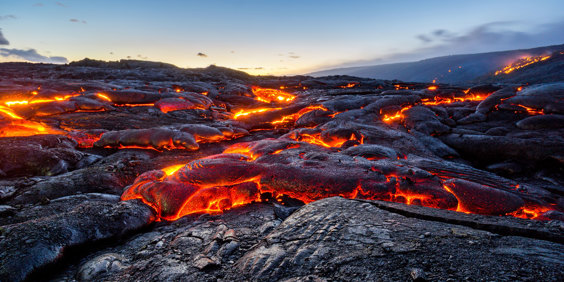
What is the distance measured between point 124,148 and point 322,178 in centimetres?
696

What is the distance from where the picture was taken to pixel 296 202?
14.0 feet

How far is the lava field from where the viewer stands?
2.03 metres

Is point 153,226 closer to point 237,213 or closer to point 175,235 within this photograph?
point 175,235

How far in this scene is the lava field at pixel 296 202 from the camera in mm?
2033

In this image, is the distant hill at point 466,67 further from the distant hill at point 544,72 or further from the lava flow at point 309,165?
the lava flow at point 309,165

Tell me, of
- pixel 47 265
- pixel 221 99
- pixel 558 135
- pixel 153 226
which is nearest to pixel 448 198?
pixel 153 226

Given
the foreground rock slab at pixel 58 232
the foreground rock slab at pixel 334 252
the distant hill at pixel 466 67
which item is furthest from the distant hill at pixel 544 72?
the foreground rock slab at pixel 58 232

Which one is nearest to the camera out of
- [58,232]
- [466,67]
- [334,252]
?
[334,252]

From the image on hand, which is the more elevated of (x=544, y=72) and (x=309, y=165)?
(x=544, y=72)

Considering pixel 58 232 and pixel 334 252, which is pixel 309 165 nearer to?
pixel 334 252

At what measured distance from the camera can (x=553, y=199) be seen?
4.51 meters

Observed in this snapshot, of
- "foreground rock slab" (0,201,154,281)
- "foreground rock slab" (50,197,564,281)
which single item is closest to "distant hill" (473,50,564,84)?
"foreground rock slab" (50,197,564,281)

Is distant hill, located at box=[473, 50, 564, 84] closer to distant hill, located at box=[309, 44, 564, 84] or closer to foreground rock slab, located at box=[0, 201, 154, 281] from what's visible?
distant hill, located at box=[309, 44, 564, 84]

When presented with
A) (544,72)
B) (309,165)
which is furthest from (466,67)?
(309,165)
